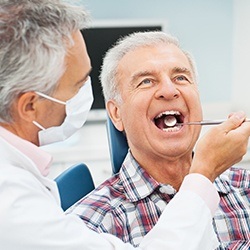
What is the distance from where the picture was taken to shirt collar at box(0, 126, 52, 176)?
0.97 metres

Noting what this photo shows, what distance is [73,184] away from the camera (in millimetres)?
1588

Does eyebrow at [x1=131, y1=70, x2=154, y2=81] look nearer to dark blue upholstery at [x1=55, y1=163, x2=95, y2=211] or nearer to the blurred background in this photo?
dark blue upholstery at [x1=55, y1=163, x2=95, y2=211]

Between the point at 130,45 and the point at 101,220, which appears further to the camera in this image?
the point at 130,45

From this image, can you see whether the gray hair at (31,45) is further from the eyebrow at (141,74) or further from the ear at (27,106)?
the eyebrow at (141,74)

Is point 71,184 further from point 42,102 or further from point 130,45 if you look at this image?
point 42,102

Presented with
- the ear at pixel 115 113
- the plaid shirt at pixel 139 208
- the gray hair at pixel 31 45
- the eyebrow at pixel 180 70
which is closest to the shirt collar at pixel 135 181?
the plaid shirt at pixel 139 208

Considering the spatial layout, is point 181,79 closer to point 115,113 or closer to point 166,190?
point 115,113

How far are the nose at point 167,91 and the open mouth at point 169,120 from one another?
5 centimetres

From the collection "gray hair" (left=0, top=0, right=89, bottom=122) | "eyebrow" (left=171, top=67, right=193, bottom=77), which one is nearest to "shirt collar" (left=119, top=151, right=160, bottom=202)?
"eyebrow" (left=171, top=67, right=193, bottom=77)

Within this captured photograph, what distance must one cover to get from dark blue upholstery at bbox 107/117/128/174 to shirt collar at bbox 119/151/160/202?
0.21 feet

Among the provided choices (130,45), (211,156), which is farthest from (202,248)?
(130,45)

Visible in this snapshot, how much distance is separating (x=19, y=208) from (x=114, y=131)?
85cm

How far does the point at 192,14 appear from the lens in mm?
3611

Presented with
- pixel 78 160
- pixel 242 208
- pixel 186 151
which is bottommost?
pixel 78 160
